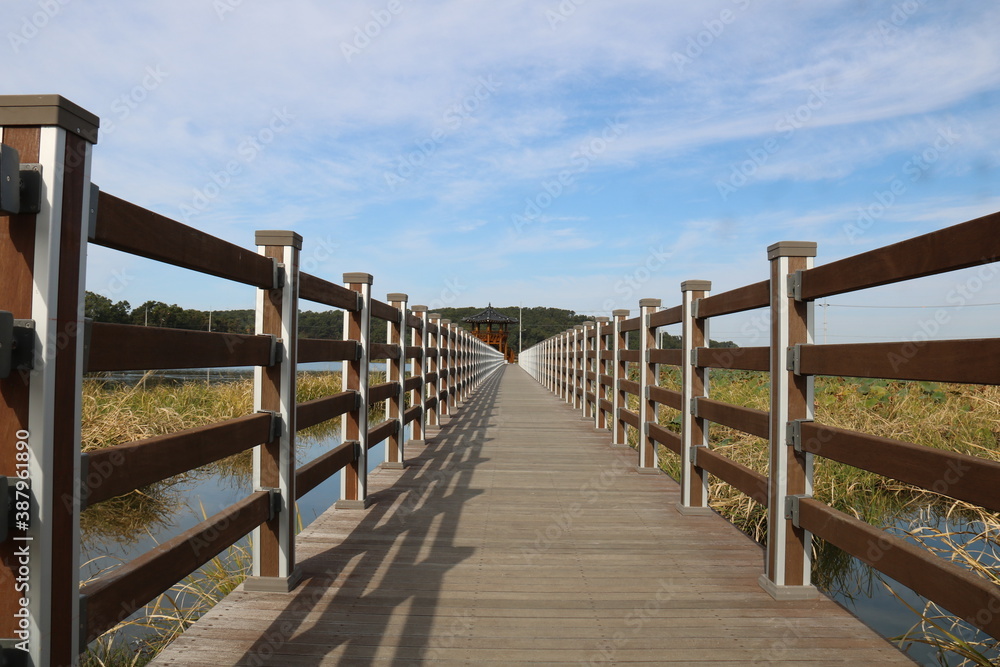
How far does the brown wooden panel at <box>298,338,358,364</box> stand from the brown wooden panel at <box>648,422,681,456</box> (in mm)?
2275

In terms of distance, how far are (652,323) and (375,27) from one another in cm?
375

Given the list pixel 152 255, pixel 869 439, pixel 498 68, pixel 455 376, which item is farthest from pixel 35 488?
pixel 455 376

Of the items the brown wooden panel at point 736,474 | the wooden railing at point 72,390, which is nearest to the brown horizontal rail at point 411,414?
the brown wooden panel at point 736,474

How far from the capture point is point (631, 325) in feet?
20.2

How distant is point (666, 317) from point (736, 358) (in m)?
1.39

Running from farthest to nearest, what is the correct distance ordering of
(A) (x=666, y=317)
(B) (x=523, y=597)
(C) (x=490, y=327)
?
→ (C) (x=490, y=327) → (A) (x=666, y=317) → (B) (x=523, y=597)

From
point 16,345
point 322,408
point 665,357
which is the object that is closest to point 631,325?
point 665,357

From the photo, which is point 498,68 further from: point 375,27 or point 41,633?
point 41,633

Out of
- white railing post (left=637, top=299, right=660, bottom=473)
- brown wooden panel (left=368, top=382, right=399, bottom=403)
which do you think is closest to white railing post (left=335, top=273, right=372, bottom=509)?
brown wooden panel (left=368, top=382, right=399, bottom=403)

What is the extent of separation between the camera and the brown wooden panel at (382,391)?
14.7 ft

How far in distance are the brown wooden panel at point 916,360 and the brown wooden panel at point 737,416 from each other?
47 cm

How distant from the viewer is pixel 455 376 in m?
10.5

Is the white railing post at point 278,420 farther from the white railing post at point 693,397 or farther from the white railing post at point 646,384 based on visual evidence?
the white railing post at point 646,384

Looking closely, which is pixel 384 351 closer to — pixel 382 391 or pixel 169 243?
pixel 382 391
